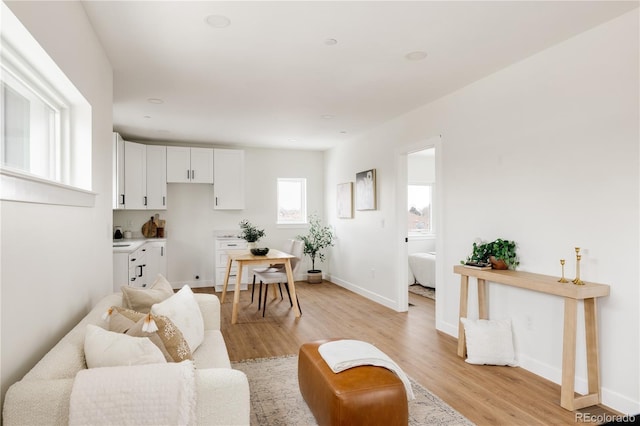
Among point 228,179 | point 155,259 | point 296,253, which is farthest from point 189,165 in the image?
point 296,253

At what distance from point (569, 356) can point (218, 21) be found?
310cm

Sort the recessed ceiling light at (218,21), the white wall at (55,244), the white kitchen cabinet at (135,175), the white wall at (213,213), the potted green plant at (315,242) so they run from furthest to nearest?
the potted green plant at (315,242), the white wall at (213,213), the white kitchen cabinet at (135,175), the recessed ceiling light at (218,21), the white wall at (55,244)

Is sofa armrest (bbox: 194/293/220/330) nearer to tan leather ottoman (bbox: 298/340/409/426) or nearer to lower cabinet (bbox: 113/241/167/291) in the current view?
tan leather ottoman (bbox: 298/340/409/426)

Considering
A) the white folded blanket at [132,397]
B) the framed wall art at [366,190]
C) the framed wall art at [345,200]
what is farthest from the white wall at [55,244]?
the framed wall art at [345,200]

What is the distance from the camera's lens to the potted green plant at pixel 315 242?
281 inches

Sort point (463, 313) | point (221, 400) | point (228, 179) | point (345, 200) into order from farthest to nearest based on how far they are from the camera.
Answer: point (228, 179) → point (345, 200) → point (463, 313) → point (221, 400)

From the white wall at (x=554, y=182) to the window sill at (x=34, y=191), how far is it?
3110 millimetres

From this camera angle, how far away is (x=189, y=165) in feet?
21.3

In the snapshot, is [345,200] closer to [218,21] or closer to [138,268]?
[138,268]

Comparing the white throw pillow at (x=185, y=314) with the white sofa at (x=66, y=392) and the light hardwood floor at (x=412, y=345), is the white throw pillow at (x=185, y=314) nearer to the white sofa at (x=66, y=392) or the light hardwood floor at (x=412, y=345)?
the white sofa at (x=66, y=392)

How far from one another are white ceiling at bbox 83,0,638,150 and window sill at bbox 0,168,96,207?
1170 millimetres

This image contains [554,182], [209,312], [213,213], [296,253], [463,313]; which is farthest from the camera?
[213,213]

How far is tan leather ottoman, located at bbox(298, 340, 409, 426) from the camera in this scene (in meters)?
2.01

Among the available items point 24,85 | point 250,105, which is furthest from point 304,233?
point 24,85
